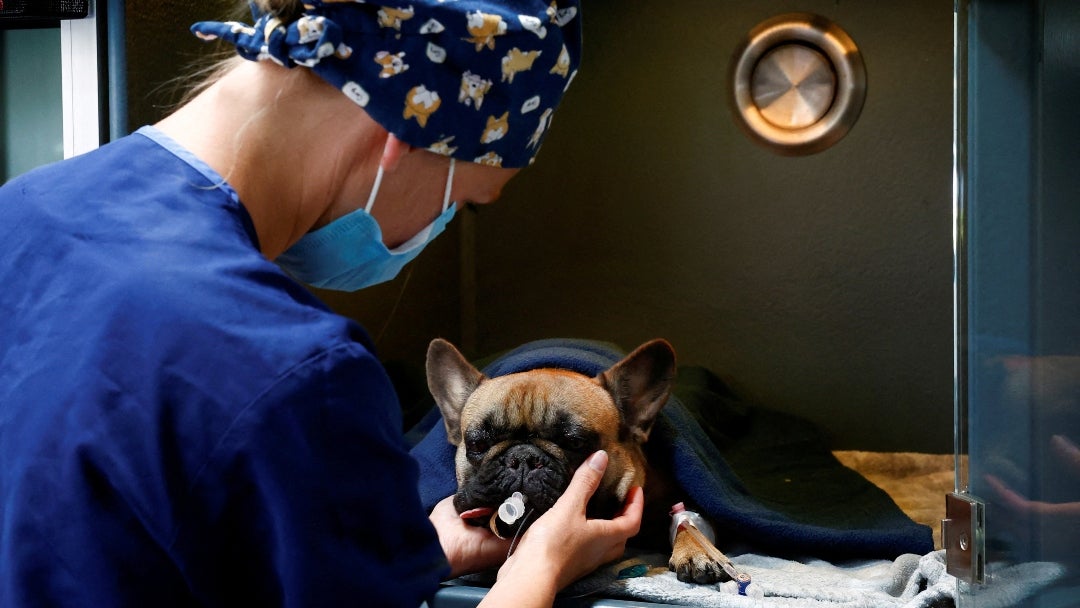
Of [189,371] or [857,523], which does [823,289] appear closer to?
[857,523]

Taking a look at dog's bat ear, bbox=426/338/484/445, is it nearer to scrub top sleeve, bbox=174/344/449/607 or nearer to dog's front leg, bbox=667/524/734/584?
dog's front leg, bbox=667/524/734/584

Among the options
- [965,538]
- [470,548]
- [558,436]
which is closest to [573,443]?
[558,436]

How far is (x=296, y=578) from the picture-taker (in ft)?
2.04

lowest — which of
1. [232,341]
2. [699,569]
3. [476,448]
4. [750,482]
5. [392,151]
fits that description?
[750,482]

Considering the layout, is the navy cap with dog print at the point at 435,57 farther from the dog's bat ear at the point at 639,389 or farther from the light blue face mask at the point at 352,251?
the dog's bat ear at the point at 639,389

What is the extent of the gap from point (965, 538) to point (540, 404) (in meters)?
0.76

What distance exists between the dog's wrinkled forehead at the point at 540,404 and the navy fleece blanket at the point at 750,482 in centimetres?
12

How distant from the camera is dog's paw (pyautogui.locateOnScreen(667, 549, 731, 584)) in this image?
1.47m

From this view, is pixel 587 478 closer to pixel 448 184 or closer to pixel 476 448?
pixel 476 448

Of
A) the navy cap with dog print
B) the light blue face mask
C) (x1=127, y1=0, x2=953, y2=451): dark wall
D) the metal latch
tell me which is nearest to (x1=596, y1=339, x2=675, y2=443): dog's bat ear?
the metal latch

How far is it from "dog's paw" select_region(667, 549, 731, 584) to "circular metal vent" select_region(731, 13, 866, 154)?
1.78 metres

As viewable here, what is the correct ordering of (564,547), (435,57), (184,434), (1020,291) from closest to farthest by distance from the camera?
(184,434) → (435,57) → (1020,291) → (564,547)

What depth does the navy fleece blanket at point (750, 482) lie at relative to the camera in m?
1.70

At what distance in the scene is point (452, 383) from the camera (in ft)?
6.22
